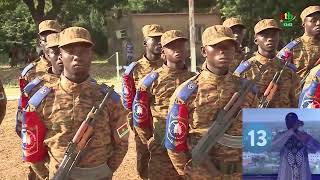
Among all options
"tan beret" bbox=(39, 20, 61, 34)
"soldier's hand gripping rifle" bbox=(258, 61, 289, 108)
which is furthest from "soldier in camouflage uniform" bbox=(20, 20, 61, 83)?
"soldier's hand gripping rifle" bbox=(258, 61, 289, 108)

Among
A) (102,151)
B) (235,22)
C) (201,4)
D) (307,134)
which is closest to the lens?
(307,134)

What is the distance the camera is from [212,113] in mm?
4281

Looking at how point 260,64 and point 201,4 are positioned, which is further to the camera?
point 201,4

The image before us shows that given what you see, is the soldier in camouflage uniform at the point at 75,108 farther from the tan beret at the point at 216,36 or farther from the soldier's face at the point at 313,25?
the soldier's face at the point at 313,25

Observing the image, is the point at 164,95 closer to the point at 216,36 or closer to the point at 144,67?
the point at 144,67

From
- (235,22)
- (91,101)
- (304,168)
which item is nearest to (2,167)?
(235,22)

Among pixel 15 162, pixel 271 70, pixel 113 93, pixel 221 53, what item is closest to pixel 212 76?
pixel 221 53

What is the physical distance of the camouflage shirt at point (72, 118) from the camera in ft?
13.5

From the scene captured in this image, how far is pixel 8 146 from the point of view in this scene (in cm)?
973

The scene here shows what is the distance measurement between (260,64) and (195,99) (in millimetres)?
1964

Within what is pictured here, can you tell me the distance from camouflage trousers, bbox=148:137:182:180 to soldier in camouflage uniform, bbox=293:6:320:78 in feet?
7.86

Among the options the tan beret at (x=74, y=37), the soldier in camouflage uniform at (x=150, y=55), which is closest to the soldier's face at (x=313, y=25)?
the soldier in camouflage uniform at (x=150, y=55)

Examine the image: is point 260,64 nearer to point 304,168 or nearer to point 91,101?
point 91,101

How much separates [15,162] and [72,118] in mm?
4755
